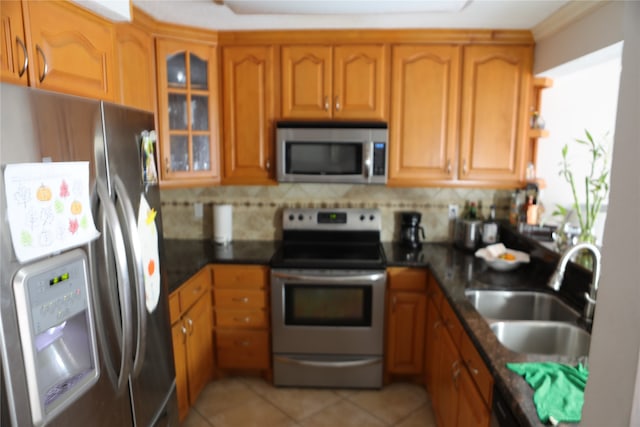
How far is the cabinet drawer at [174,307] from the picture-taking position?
210 cm

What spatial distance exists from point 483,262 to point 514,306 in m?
0.50

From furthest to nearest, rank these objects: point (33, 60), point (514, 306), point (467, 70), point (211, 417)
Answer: point (467, 70), point (211, 417), point (514, 306), point (33, 60)

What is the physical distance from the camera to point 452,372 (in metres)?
1.90

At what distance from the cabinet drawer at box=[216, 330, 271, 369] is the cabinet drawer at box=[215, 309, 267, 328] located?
0.16 ft

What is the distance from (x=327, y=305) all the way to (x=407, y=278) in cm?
52

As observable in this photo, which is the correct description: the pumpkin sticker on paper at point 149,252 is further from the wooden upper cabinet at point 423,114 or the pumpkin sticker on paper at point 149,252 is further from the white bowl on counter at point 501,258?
the white bowl on counter at point 501,258

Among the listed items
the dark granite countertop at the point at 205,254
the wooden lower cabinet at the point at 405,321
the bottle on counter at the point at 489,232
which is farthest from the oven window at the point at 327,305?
the bottle on counter at the point at 489,232

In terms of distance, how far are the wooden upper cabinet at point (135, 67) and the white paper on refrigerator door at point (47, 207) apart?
3.25 ft

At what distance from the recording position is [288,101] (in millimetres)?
2727

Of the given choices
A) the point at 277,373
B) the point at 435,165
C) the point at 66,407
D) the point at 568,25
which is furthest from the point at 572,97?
the point at 66,407

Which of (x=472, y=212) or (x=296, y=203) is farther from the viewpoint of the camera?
(x=296, y=203)

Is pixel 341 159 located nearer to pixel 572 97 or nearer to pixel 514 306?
pixel 514 306

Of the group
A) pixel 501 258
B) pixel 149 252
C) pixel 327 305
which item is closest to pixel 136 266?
pixel 149 252

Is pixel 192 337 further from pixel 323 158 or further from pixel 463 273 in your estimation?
pixel 463 273
